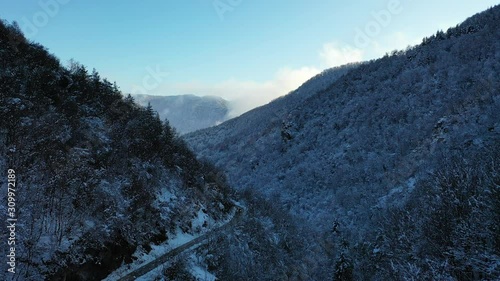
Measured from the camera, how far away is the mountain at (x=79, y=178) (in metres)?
10.1

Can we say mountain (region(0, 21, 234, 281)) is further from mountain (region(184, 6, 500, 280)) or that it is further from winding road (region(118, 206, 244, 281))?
mountain (region(184, 6, 500, 280))

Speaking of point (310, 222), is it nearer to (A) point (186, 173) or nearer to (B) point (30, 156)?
(A) point (186, 173)

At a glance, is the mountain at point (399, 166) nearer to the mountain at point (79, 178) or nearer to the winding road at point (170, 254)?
the winding road at point (170, 254)

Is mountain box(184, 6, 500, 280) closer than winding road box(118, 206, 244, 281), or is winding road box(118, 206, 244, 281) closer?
winding road box(118, 206, 244, 281)

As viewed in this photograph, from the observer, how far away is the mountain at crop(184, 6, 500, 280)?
18906 mm

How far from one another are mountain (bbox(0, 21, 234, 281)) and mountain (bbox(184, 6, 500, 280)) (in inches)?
271

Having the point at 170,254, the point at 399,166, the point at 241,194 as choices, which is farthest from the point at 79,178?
the point at 399,166

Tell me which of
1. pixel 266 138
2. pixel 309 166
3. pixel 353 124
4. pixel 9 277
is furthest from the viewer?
pixel 266 138

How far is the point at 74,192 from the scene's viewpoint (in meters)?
12.2

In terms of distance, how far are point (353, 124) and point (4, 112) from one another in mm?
45448

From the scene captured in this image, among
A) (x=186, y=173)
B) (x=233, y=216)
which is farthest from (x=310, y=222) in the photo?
(x=186, y=173)

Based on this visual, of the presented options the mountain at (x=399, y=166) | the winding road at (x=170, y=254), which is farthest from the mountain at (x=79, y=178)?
the mountain at (x=399, y=166)

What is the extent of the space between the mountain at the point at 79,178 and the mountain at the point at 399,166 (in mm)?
6881

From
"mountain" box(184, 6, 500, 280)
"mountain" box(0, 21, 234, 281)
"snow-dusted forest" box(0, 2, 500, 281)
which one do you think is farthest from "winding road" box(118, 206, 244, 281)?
"mountain" box(184, 6, 500, 280)
